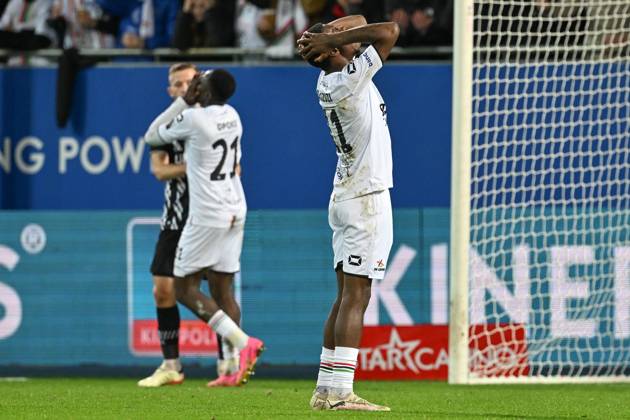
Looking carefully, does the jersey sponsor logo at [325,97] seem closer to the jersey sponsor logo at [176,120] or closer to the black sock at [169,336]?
the jersey sponsor logo at [176,120]

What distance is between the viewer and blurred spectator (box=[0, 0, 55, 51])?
47.6 feet

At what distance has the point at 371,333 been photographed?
1146cm

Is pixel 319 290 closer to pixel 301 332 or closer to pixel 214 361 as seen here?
pixel 301 332

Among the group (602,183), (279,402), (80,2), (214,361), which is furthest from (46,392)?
(80,2)

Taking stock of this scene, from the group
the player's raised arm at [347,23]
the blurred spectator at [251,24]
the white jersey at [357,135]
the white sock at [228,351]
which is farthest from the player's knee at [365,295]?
the blurred spectator at [251,24]

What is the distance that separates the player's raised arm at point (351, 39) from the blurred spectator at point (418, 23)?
7.31 m

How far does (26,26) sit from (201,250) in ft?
20.2

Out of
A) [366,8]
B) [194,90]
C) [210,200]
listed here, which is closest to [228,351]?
[210,200]

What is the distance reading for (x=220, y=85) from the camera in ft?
32.0

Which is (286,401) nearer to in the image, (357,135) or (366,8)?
(357,135)

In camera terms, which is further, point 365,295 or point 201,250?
point 201,250

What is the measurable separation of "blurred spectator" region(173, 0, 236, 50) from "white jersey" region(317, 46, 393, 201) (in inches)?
293

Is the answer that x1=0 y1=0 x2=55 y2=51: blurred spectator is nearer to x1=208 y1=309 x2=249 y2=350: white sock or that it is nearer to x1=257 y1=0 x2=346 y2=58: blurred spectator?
x1=257 y1=0 x2=346 y2=58: blurred spectator

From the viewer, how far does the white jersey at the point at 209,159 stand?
962 centimetres
